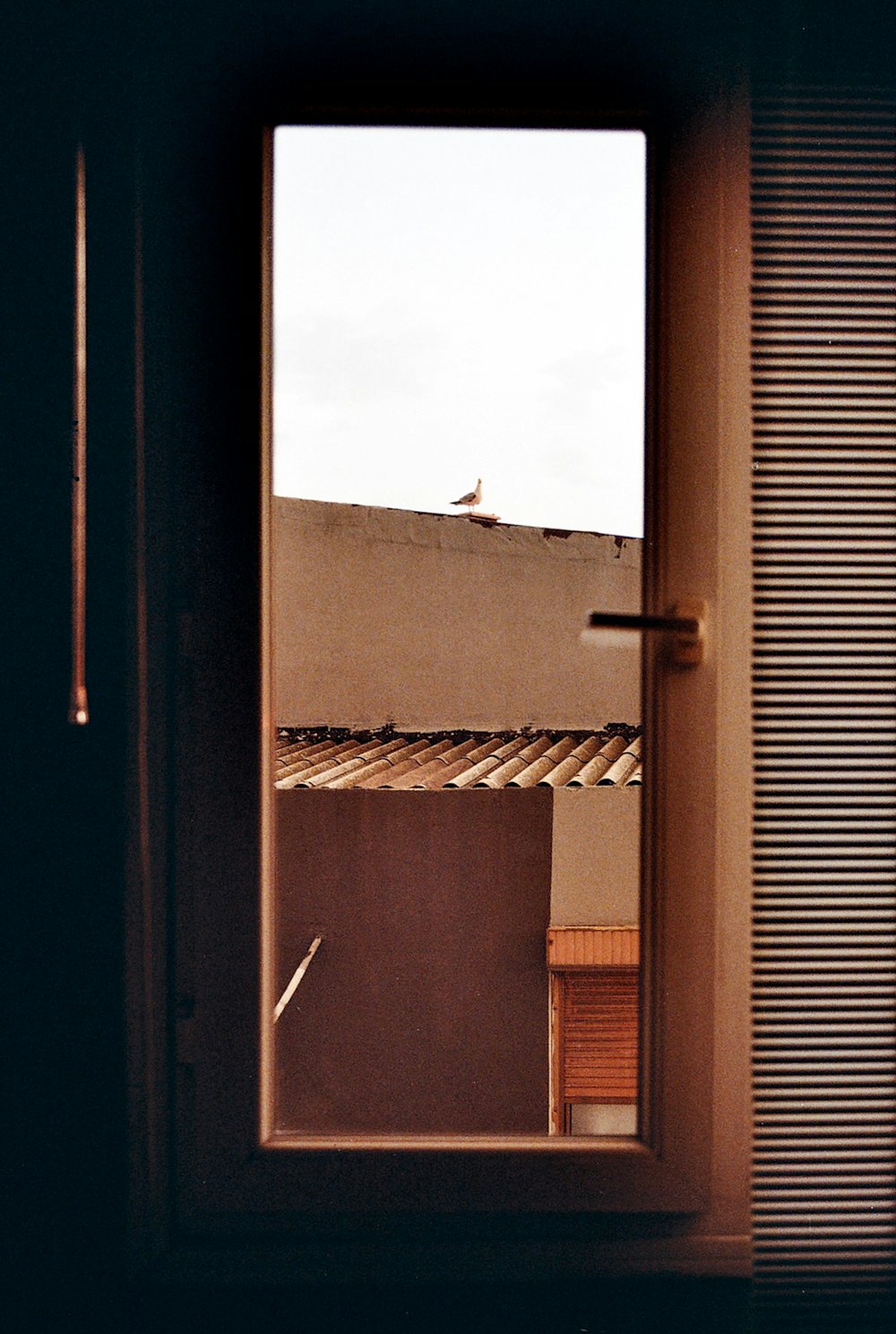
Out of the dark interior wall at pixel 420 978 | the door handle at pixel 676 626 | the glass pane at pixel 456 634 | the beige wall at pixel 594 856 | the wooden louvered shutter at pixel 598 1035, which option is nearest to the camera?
the door handle at pixel 676 626

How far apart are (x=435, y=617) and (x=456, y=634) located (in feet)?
0.60

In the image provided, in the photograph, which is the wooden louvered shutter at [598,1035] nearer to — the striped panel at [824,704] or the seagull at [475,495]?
the seagull at [475,495]

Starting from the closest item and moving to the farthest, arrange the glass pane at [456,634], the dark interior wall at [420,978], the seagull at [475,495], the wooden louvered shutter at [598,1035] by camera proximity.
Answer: the glass pane at [456,634] < the wooden louvered shutter at [598,1035] < the dark interior wall at [420,978] < the seagull at [475,495]

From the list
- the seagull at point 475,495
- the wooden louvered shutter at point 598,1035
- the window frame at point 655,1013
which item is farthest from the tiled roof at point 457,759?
the window frame at point 655,1013

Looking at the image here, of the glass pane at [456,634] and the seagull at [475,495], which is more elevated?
the seagull at [475,495]

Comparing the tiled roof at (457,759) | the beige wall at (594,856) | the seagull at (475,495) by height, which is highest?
the seagull at (475,495)

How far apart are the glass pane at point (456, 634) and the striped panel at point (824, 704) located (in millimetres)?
127

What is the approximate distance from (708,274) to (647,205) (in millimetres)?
81

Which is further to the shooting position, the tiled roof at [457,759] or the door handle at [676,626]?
the tiled roof at [457,759]

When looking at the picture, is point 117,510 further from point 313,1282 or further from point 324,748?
point 324,748

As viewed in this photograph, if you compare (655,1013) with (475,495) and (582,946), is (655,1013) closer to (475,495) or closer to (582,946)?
(582,946)

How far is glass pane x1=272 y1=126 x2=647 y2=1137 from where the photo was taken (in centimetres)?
150

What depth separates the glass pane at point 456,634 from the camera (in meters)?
1.50

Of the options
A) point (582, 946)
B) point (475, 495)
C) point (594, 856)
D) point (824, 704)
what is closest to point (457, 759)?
point (594, 856)
